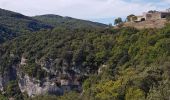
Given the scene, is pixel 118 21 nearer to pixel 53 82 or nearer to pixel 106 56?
pixel 106 56

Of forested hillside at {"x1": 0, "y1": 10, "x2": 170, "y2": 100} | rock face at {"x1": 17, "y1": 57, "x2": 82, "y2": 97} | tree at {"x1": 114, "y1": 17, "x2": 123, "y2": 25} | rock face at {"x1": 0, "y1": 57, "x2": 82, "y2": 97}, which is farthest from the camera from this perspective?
tree at {"x1": 114, "y1": 17, "x2": 123, "y2": 25}

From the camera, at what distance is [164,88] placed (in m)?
49.8

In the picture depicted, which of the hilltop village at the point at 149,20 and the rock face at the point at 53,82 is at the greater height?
the hilltop village at the point at 149,20

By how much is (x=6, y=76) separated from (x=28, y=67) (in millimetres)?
15130

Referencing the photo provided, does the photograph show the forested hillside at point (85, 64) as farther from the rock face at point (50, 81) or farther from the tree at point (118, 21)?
the tree at point (118, 21)

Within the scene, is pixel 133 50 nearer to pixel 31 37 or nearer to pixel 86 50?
pixel 86 50

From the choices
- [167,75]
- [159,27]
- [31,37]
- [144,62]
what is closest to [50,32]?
[31,37]

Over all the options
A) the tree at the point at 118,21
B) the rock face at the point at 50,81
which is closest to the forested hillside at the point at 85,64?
the rock face at the point at 50,81

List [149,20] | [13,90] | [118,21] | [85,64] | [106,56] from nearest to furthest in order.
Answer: [106,56], [85,64], [149,20], [118,21], [13,90]

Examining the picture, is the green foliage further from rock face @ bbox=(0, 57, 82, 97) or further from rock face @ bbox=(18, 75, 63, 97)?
rock face @ bbox=(18, 75, 63, 97)

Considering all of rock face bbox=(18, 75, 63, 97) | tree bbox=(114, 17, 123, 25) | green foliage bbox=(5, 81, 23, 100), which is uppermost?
tree bbox=(114, 17, 123, 25)

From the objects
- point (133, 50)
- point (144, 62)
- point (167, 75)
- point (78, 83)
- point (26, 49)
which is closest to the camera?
point (167, 75)

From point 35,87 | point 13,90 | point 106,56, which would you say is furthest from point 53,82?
point 13,90

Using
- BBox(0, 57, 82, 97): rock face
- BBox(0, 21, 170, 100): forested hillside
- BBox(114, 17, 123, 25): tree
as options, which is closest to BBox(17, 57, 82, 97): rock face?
BBox(0, 57, 82, 97): rock face
